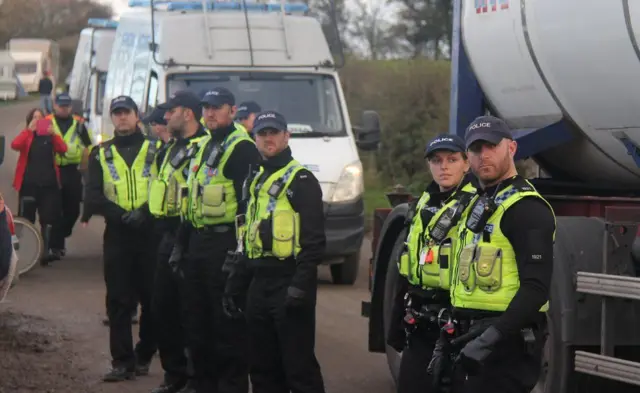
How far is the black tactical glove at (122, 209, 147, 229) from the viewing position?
897 cm

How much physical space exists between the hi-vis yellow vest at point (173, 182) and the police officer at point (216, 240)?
0.63ft

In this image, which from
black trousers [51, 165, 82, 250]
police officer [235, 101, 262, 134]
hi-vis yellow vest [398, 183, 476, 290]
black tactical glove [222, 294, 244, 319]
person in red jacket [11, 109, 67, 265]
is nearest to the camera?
hi-vis yellow vest [398, 183, 476, 290]

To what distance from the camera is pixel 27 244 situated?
1374 cm

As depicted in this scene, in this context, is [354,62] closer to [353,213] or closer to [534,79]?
[353,213]

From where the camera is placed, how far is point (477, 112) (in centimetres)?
890

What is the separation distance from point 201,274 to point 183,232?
0.45 metres

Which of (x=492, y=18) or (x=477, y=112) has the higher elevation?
(x=492, y=18)

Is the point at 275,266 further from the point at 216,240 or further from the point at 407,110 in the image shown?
the point at 407,110

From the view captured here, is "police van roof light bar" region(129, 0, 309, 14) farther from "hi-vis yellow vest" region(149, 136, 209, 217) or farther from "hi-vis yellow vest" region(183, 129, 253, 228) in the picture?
"hi-vis yellow vest" region(183, 129, 253, 228)

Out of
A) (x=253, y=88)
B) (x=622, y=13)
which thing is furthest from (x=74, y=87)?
(x=622, y=13)

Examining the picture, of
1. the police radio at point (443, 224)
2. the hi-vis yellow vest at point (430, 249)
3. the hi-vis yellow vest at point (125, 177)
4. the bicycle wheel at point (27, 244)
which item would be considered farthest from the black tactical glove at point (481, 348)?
the bicycle wheel at point (27, 244)

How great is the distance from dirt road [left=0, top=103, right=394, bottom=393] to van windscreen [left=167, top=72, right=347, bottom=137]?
174 cm

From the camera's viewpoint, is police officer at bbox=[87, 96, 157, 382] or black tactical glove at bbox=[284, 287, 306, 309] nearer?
black tactical glove at bbox=[284, 287, 306, 309]

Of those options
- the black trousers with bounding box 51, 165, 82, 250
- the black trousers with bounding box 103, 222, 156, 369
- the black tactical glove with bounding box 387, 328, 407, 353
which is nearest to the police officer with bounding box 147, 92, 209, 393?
the black trousers with bounding box 103, 222, 156, 369
